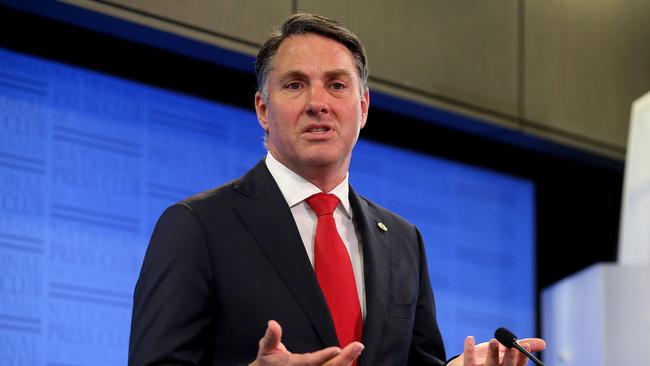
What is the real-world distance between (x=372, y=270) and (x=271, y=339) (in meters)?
0.48

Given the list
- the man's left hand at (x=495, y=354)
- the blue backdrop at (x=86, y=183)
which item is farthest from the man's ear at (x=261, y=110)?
the blue backdrop at (x=86, y=183)

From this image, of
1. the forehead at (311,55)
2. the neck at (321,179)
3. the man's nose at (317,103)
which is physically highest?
the forehead at (311,55)

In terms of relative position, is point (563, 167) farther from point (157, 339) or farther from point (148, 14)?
point (157, 339)

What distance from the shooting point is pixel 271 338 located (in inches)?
68.4

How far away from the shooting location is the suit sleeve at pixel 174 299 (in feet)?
6.45

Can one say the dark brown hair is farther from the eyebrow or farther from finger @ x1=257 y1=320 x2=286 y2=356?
finger @ x1=257 y1=320 x2=286 y2=356

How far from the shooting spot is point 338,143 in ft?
7.34

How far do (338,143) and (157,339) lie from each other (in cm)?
56

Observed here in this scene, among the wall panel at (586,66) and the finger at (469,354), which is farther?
the wall panel at (586,66)

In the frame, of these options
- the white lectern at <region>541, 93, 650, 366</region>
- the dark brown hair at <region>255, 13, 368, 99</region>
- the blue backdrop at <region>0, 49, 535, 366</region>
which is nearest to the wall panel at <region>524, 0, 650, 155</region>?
the white lectern at <region>541, 93, 650, 366</region>

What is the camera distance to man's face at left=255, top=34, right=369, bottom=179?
87.6 inches

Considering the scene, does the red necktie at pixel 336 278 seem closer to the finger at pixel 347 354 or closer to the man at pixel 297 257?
the man at pixel 297 257

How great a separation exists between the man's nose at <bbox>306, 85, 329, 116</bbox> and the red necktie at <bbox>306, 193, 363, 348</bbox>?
194mm

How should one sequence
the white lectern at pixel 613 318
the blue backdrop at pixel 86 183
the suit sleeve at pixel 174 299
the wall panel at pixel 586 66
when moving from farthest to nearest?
1. the wall panel at pixel 586 66
2. the white lectern at pixel 613 318
3. the blue backdrop at pixel 86 183
4. the suit sleeve at pixel 174 299
